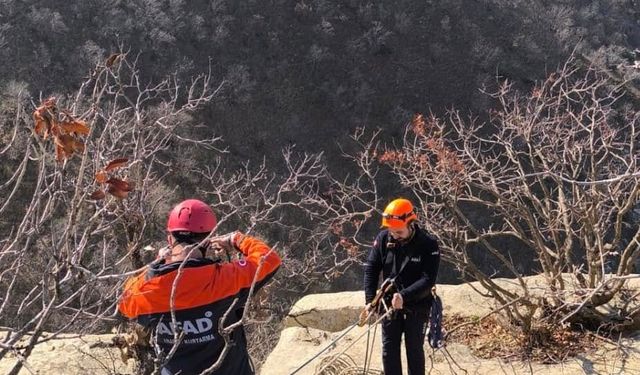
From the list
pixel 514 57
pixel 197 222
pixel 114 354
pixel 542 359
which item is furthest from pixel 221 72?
pixel 197 222

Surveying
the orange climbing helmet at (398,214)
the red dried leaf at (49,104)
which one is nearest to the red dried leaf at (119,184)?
the red dried leaf at (49,104)

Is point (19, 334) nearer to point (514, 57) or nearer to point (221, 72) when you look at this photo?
point (221, 72)

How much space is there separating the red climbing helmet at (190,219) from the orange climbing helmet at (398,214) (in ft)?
5.14

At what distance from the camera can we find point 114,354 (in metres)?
5.95

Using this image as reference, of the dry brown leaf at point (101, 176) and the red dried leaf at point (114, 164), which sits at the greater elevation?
the red dried leaf at point (114, 164)

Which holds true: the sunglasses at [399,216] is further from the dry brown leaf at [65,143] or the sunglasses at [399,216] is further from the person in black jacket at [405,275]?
the dry brown leaf at [65,143]

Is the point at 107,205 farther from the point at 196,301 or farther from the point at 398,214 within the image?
the point at 398,214

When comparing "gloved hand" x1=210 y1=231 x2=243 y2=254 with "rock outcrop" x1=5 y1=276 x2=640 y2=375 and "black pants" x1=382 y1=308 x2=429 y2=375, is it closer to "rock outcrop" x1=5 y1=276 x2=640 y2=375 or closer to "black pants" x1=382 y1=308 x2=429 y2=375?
"rock outcrop" x1=5 y1=276 x2=640 y2=375

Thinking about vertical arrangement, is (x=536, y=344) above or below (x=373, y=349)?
above

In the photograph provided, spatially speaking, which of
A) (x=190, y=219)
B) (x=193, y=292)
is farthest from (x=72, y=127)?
(x=193, y=292)

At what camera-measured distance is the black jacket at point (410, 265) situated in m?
3.95

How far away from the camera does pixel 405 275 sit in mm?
4074

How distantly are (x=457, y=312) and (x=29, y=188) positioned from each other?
1331 cm

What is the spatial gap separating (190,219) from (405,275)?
6.37 ft
